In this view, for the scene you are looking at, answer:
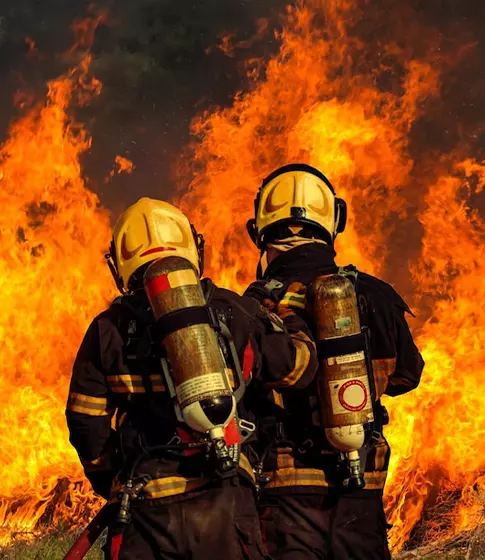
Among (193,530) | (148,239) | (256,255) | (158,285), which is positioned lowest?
(193,530)

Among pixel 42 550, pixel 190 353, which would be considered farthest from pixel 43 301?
pixel 190 353

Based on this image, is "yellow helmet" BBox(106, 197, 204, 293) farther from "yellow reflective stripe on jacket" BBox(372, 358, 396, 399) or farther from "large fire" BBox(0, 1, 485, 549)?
"large fire" BBox(0, 1, 485, 549)

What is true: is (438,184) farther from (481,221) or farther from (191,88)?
(191,88)

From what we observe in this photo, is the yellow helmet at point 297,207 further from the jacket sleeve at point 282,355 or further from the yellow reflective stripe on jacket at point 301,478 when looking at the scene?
the yellow reflective stripe on jacket at point 301,478

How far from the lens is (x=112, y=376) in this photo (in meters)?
3.83

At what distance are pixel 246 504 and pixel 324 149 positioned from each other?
8567 millimetres

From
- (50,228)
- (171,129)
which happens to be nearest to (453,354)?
(50,228)

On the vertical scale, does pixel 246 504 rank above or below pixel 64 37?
below

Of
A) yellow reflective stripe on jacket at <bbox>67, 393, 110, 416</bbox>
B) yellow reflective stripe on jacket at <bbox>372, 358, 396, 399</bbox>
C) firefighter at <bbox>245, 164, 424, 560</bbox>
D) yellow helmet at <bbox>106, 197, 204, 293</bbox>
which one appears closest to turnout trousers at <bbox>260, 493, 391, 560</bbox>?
firefighter at <bbox>245, 164, 424, 560</bbox>

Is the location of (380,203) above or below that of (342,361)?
above

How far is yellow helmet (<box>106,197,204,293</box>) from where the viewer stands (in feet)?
13.4

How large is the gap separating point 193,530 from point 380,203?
1023cm

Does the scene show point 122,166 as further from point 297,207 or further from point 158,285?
point 158,285

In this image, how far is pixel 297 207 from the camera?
17.9 feet
